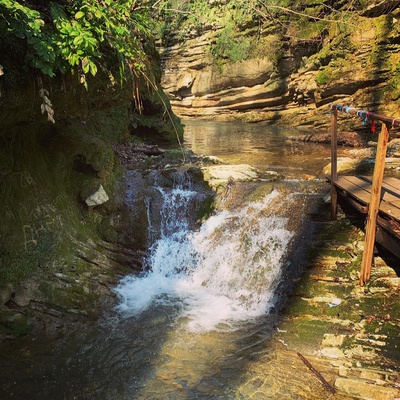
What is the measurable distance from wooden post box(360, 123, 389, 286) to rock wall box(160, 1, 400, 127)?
13.2 meters

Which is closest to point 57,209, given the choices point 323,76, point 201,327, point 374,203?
point 201,327

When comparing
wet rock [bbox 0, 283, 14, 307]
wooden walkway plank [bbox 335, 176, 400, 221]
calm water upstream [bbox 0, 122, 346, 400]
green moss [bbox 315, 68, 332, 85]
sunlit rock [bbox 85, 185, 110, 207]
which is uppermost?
green moss [bbox 315, 68, 332, 85]

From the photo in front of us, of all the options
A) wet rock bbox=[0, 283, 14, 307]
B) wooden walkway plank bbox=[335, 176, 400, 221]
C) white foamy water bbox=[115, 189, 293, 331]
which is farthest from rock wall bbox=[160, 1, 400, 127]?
wet rock bbox=[0, 283, 14, 307]

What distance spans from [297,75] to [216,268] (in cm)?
1724

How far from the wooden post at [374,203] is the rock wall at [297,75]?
13229mm

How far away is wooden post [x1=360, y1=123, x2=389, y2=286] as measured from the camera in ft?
13.8

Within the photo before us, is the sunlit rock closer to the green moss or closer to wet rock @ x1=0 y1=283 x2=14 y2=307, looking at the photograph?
wet rock @ x1=0 y1=283 x2=14 y2=307

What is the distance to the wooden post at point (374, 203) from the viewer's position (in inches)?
165

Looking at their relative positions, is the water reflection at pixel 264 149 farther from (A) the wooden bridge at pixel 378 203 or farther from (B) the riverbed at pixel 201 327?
(A) the wooden bridge at pixel 378 203

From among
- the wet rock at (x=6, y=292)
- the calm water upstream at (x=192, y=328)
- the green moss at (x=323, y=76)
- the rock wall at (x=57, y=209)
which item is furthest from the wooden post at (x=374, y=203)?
the green moss at (x=323, y=76)

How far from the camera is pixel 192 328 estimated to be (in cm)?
475

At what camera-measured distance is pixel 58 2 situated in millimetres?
3959

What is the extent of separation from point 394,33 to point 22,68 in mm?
16330

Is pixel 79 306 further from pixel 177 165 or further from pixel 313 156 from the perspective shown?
pixel 313 156
